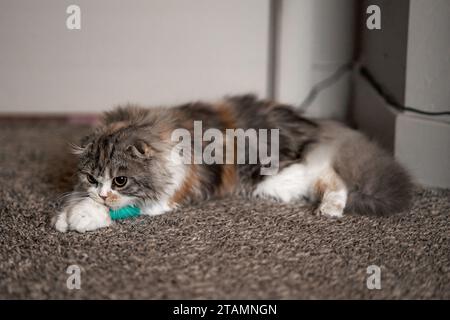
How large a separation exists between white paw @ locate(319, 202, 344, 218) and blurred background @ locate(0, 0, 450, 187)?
96 cm

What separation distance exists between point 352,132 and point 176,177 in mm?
712

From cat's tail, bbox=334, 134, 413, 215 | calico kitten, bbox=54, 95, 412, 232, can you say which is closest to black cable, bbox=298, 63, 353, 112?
calico kitten, bbox=54, 95, 412, 232

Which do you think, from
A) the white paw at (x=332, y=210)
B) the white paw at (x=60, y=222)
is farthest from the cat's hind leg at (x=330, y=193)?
the white paw at (x=60, y=222)

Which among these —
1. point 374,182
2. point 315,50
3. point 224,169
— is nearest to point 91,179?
point 224,169

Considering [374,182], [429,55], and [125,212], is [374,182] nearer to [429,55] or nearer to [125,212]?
[429,55]

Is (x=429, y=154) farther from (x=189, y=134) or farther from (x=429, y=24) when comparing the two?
(x=189, y=134)

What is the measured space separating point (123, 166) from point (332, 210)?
2.22ft

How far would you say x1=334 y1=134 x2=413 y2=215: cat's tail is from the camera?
1.42m

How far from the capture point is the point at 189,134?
158cm

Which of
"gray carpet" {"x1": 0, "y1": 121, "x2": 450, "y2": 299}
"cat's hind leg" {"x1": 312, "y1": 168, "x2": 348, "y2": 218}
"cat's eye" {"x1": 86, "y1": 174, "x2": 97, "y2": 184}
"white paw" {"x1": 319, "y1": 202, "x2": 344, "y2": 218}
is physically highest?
"cat's eye" {"x1": 86, "y1": 174, "x2": 97, "y2": 184}

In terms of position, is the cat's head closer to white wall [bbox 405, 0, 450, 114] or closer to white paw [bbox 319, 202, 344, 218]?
white paw [bbox 319, 202, 344, 218]

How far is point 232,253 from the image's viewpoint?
4.04 feet

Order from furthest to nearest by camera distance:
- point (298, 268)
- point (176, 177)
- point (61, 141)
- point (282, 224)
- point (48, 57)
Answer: point (48, 57) → point (61, 141) → point (176, 177) → point (282, 224) → point (298, 268)
